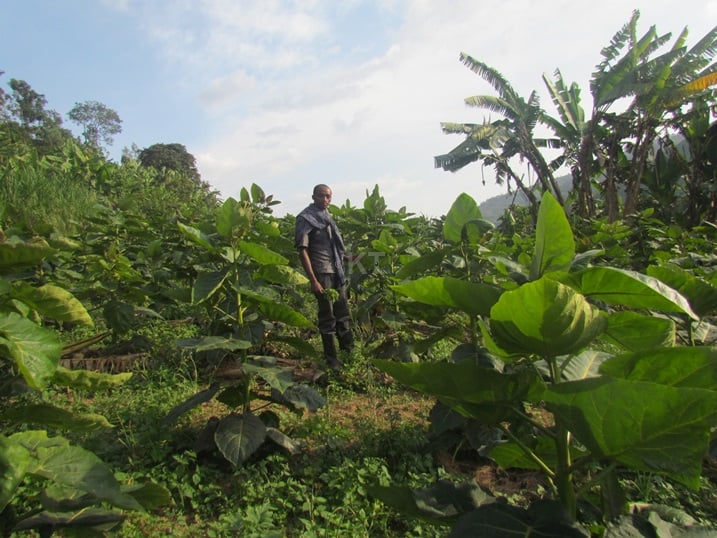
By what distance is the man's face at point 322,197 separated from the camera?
4844 mm

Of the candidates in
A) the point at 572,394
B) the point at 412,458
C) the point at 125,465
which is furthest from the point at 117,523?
the point at 412,458

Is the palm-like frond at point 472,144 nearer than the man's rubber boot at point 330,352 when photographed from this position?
No

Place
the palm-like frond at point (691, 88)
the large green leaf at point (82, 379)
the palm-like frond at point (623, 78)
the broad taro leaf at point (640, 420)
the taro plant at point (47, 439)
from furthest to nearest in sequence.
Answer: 1. the palm-like frond at point (623, 78)
2. the palm-like frond at point (691, 88)
3. the large green leaf at point (82, 379)
4. the taro plant at point (47, 439)
5. the broad taro leaf at point (640, 420)

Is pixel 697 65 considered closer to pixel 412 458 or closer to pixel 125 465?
pixel 412 458

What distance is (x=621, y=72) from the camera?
12.8 meters

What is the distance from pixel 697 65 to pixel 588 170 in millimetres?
3588

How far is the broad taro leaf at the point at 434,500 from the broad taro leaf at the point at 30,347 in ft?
2.44

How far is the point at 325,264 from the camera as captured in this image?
478 cm

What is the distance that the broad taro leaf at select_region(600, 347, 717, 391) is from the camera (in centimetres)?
71


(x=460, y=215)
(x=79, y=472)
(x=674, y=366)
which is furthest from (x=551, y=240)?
(x=79, y=472)

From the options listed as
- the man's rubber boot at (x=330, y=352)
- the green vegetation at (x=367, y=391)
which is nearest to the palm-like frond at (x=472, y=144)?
the green vegetation at (x=367, y=391)

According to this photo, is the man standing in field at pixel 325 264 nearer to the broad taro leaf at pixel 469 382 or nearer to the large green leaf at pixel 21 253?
the large green leaf at pixel 21 253

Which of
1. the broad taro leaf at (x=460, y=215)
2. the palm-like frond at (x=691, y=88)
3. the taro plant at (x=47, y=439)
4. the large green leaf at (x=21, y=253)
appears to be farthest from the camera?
the palm-like frond at (x=691, y=88)

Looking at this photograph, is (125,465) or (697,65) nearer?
(125,465)
